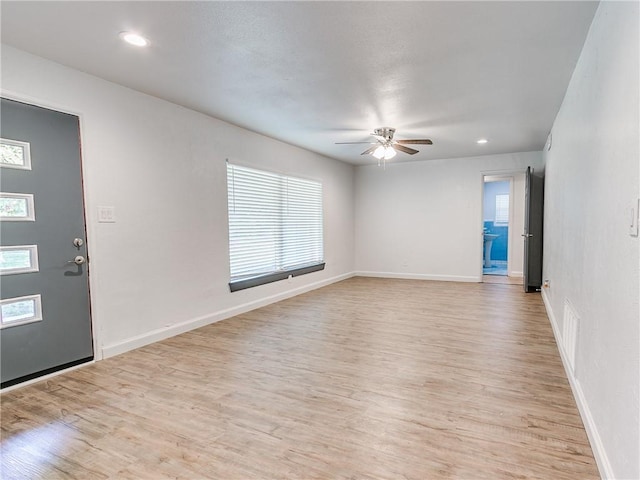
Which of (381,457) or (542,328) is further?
(542,328)

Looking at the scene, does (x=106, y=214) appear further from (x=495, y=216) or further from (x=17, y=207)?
(x=495, y=216)

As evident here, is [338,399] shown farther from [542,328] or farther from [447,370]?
[542,328]

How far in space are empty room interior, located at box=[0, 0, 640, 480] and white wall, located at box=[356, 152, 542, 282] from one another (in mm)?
1848

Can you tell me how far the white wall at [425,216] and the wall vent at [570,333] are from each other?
166 inches

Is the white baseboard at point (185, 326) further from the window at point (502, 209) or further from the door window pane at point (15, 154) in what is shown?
the window at point (502, 209)

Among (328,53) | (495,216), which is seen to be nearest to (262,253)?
(328,53)

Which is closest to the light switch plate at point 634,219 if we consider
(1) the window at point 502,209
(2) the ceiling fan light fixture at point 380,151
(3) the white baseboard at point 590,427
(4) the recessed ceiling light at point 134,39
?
(3) the white baseboard at point 590,427

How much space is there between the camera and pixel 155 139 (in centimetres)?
356

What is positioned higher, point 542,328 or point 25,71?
point 25,71

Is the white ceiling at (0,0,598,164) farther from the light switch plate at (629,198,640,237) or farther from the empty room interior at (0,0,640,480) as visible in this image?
the light switch plate at (629,198,640,237)

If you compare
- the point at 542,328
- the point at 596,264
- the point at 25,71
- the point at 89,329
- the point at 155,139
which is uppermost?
the point at 25,71

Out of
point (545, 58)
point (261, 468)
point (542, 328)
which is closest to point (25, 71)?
point (261, 468)

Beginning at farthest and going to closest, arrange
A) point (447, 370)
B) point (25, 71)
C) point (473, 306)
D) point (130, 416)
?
point (473, 306), point (447, 370), point (25, 71), point (130, 416)

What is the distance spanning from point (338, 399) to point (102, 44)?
2.99 m
